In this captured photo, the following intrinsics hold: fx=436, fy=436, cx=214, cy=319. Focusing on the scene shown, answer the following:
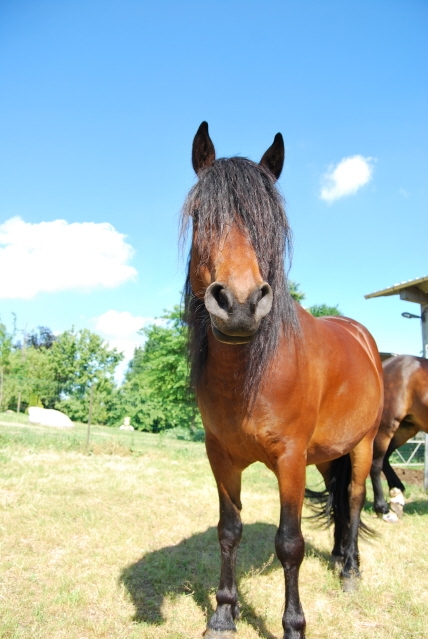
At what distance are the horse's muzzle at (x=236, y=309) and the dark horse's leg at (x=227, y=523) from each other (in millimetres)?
1171

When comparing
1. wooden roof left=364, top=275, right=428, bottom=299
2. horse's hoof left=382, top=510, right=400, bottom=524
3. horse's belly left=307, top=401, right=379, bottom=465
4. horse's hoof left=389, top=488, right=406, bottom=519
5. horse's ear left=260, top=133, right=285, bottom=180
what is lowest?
horse's hoof left=382, top=510, right=400, bottom=524

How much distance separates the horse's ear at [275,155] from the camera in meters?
2.56

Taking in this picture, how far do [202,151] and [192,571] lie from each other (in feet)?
11.1

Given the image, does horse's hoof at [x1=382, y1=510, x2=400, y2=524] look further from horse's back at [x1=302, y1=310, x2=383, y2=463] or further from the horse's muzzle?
the horse's muzzle

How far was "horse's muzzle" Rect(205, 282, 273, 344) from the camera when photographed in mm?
1845

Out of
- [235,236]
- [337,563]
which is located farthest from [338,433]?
[235,236]

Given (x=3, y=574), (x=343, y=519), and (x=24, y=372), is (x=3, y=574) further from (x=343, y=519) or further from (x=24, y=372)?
(x=24, y=372)

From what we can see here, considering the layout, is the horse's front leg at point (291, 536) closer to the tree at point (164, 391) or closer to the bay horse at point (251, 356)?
the bay horse at point (251, 356)

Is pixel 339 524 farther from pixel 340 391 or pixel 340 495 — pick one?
pixel 340 391

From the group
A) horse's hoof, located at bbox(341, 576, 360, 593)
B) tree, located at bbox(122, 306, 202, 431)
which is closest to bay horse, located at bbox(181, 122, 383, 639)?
horse's hoof, located at bbox(341, 576, 360, 593)

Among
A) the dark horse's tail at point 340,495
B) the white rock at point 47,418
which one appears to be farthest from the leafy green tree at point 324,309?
the dark horse's tail at point 340,495

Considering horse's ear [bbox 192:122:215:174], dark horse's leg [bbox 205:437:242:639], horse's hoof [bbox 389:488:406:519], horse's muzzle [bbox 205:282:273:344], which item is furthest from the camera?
horse's hoof [bbox 389:488:406:519]

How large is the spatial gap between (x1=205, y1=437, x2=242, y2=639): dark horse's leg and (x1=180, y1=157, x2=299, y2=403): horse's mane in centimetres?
64

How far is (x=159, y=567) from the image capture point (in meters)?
3.78
